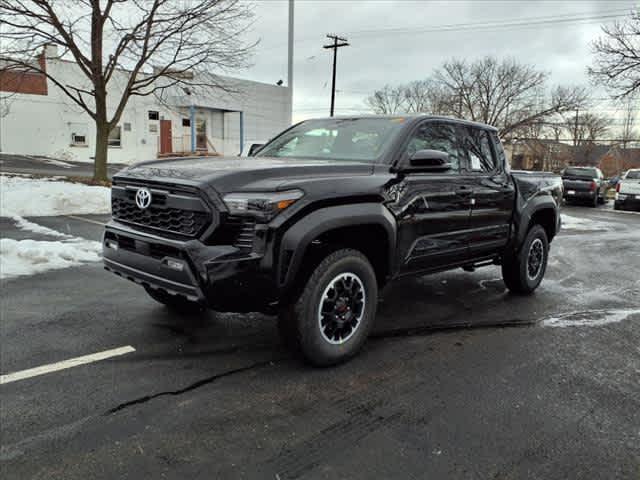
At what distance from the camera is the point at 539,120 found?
40.3 meters

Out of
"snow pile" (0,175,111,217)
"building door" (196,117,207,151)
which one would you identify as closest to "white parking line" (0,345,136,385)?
"snow pile" (0,175,111,217)

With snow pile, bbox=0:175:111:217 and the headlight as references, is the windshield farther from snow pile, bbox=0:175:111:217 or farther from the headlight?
snow pile, bbox=0:175:111:217

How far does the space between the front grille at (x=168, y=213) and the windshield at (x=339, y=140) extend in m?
1.49

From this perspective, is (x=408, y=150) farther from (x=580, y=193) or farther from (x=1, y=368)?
(x=580, y=193)

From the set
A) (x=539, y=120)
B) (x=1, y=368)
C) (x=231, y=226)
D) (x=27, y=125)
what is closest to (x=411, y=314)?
(x=231, y=226)

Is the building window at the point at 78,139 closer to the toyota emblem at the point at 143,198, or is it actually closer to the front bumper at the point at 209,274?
the toyota emblem at the point at 143,198

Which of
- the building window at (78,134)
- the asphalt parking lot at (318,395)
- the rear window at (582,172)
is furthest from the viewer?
the building window at (78,134)

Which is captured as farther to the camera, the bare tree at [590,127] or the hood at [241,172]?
the bare tree at [590,127]

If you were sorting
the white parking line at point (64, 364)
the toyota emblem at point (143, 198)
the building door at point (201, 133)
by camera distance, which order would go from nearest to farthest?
the white parking line at point (64, 364) < the toyota emblem at point (143, 198) < the building door at point (201, 133)

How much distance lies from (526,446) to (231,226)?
2138 millimetres

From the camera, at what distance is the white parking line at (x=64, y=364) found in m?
3.47

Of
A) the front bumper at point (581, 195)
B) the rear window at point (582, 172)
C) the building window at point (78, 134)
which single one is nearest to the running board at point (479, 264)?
the front bumper at point (581, 195)

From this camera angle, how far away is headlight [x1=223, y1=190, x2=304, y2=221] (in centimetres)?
318

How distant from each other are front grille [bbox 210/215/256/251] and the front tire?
0.58 m
